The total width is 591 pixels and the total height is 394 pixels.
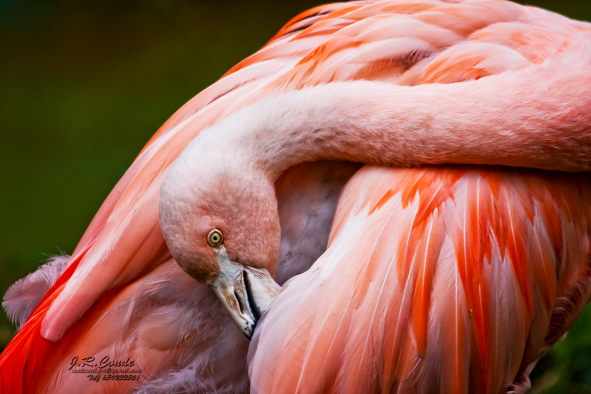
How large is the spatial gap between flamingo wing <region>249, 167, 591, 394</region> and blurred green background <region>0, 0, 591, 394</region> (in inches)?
36.5

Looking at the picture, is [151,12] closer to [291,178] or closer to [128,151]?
[128,151]

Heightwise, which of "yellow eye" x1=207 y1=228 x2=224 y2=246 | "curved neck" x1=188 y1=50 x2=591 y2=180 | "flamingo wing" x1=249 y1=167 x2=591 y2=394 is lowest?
"flamingo wing" x1=249 y1=167 x2=591 y2=394

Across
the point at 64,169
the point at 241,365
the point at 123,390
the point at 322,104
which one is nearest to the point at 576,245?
the point at 322,104

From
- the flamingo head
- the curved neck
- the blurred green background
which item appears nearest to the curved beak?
the flamingo head

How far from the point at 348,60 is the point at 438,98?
20 cm

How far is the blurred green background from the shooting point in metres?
1.52

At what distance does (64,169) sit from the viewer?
1712 mm

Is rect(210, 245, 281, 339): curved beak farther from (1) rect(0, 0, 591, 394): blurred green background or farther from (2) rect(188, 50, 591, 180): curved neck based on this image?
(1) rect(0, 0, 591, 394): blurred green background

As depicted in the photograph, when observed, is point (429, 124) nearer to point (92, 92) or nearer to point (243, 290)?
point (243, 290)

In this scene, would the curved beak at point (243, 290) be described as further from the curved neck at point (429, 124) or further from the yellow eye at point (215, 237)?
the curved neck at point (429, 124)

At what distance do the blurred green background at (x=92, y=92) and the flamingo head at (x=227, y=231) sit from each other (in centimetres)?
82

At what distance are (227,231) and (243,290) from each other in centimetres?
11

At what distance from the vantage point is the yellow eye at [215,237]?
0.89 meters

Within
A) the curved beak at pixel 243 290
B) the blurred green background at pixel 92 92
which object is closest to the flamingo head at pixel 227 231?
the curved beak at pixel 243 290
